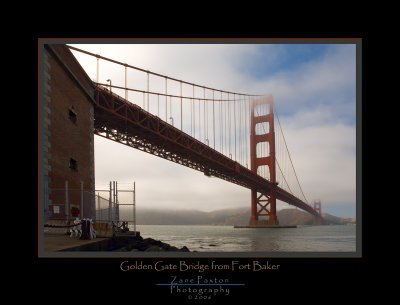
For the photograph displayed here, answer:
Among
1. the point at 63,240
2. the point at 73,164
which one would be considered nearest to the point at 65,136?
the point at 73,164

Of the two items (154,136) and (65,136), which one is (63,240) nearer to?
(65,136)

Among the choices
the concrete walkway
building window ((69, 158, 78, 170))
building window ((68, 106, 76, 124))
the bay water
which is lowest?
the bay water

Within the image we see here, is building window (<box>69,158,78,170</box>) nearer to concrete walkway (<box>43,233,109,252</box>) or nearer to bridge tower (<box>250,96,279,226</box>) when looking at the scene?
concrete walkway (<box>43,233,109,252</box>)

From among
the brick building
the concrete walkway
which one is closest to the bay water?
the concrete walkway

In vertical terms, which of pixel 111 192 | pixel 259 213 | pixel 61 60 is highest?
pixel 61 60
